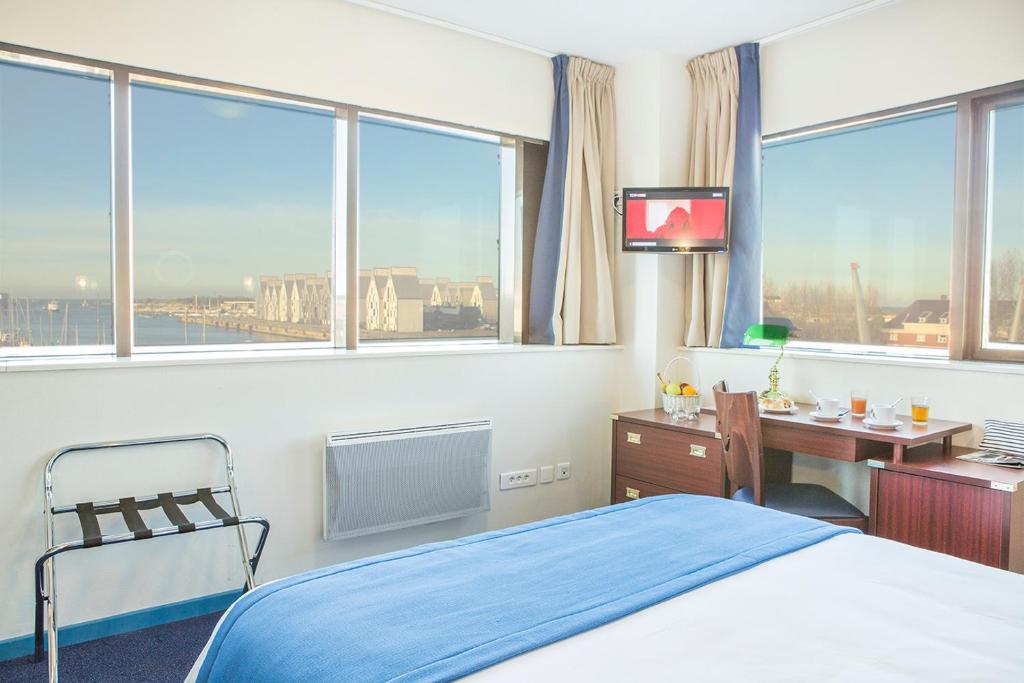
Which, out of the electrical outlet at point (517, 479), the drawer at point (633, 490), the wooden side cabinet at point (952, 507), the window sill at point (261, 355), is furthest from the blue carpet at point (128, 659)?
the wooden side cabinet at point (952, 507)

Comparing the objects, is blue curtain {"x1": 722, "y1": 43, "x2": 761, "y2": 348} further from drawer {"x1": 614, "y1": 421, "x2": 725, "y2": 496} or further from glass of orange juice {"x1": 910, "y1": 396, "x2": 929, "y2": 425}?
glass of orange juice {"x1": 910, "y1": 396, "x2": 929, "y2": 425}

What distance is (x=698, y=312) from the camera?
3982 millimetres

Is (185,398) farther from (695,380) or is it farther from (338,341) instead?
(695,380)

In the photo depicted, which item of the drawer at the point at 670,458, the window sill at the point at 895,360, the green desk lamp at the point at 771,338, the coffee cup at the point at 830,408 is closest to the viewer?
the window sill at the point at 895,360

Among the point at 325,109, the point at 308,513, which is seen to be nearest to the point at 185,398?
the point at 308,513

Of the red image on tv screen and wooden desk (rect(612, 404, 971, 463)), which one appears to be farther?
the red image on tv screen

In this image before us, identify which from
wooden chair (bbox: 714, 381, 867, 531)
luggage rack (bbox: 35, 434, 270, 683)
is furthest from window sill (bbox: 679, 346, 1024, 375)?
luggage rack (bbox: 35, 434, 270, 683)

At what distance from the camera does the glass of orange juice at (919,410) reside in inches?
116

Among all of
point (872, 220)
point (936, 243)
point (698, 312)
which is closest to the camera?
point (936, 243)

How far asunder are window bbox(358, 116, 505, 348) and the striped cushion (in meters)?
2.36

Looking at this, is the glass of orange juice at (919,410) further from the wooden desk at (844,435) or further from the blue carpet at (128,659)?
the blue carpet at (128,659)

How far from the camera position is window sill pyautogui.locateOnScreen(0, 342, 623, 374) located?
2.62 meters

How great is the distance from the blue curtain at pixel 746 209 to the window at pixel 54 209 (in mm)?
2935

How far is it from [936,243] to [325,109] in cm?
287
